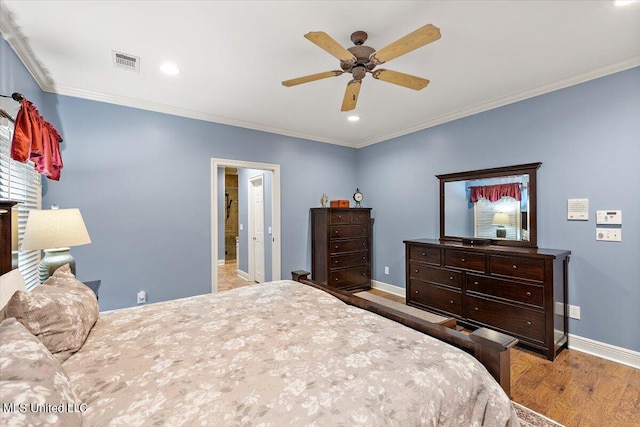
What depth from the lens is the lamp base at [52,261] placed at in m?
2.15

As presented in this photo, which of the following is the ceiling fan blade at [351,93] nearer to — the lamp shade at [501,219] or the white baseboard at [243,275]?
the lamp shade at [501,219]

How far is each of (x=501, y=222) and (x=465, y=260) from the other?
667 millimetres

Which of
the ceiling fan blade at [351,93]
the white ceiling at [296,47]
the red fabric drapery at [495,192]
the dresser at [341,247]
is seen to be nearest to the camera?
the white ceiling at [296,47]

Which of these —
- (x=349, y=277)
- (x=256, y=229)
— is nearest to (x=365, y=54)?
(x=349, y=277)

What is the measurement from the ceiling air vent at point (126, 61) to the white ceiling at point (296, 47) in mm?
62

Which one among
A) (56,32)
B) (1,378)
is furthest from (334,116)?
(1,378)

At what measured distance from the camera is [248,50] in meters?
2.26

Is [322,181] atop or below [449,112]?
below

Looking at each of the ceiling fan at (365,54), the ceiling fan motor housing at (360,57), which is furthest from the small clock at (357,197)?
the ceiling fan motor housing at (360,57)

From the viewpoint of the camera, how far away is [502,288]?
2.84 metres

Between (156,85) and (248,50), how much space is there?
1261mm

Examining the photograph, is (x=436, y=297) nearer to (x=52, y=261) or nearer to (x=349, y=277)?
(x=349, y=277)

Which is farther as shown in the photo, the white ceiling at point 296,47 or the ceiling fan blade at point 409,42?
the white ceiling at point 296,47

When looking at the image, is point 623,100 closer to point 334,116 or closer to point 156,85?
point 334,116
